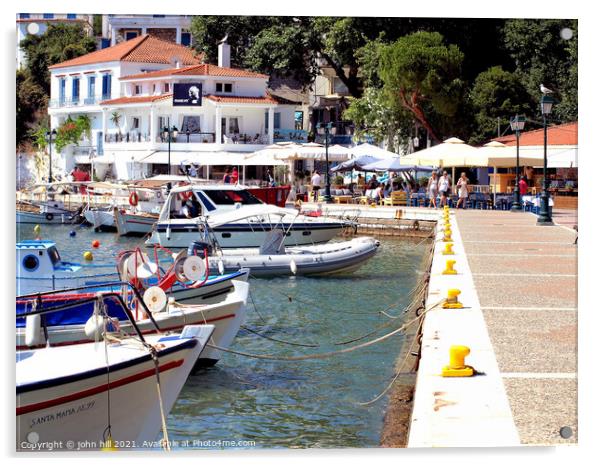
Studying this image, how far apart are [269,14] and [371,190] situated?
114 feet

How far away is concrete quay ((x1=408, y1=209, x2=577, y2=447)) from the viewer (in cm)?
912

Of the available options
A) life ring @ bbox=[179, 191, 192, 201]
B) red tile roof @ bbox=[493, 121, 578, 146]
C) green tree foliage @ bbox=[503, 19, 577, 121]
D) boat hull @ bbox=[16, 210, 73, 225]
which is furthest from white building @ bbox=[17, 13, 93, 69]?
boat hull @ bbox=[16, 210, 73, 225]

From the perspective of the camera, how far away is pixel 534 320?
43.9 ft

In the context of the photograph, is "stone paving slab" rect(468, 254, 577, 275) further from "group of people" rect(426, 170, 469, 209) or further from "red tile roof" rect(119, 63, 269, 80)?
"group of people" rect(426, 170, 469, 209)

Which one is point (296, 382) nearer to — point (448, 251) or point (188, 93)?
point (448, 251)

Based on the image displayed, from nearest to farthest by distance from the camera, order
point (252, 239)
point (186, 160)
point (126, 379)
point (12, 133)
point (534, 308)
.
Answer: point (12, 133), point (126, 379), point (534, 308), point (252, 239), point (186, 160)

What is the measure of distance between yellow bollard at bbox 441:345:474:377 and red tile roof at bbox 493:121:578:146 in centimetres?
1087

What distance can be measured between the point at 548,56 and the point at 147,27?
25.8 ft

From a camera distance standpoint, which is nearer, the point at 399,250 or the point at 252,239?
the point at 252,239

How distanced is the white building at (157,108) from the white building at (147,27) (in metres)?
0.42

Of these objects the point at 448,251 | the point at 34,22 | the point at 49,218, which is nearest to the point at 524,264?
the point at 448,251

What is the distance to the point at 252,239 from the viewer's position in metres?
28.7
